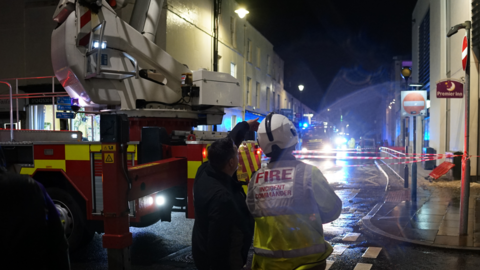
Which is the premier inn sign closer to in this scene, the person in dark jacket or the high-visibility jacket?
the person in dark jacket

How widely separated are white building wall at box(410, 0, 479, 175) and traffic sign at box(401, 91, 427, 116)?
1.35 m

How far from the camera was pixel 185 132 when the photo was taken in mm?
6395

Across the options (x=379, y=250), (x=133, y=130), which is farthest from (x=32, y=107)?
(x=379, y=250)

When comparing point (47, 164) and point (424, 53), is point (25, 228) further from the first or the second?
point (424, 53)

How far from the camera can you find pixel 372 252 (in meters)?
6.33

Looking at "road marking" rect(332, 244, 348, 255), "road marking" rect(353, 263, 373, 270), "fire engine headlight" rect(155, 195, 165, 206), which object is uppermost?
"fire engine headlight" rect(155, 195, 165, 206)

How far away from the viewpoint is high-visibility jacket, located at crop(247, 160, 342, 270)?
8.29ft

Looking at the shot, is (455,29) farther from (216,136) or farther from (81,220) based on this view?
(81,220)

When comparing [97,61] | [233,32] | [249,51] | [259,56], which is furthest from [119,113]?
[259,56]

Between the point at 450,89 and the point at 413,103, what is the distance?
18.5ft

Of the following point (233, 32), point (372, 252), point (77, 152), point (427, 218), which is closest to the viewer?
point (77, 152)

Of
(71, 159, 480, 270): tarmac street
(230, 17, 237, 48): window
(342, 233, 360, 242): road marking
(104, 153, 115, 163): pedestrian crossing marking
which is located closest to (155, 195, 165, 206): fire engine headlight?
(71, 159, 480, 270): tarmac street

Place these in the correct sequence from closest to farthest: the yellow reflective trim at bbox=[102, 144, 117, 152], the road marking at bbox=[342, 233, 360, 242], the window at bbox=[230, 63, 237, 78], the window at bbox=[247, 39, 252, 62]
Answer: the yellow reflective trim at bbox=[102, 144, 117, 152] → the road marking at bbox=[342, 233, 360, 242] → the window at bbox=[230, 63, 237, 78] → the window at bbox=[247, 39, 252, 62]

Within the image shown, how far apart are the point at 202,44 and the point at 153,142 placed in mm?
15696
